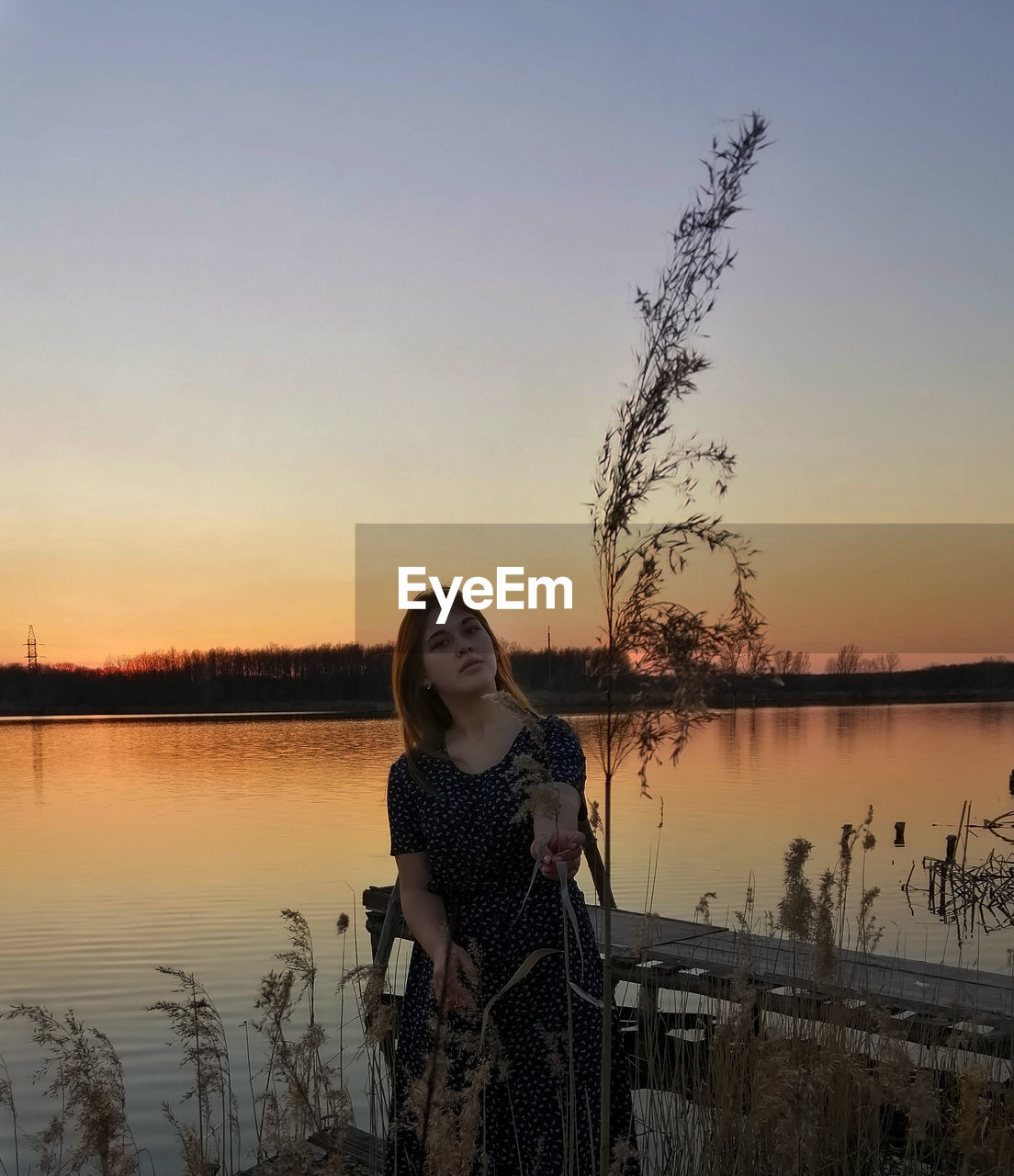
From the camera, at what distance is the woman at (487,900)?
267 cm

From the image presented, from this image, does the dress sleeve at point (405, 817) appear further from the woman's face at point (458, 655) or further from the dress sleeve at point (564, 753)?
the dress sleeve at point (564, 753)

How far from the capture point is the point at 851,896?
12.2 meters

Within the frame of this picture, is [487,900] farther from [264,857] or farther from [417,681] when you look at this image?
[264,857]

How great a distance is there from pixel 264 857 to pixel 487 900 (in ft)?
49.5

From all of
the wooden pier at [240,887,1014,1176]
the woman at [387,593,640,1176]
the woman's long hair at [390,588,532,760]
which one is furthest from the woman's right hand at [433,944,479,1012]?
the woman's long hair at [390,588,532,760]

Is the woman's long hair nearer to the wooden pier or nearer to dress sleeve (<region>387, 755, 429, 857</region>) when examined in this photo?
dress sleeve (<region>387, 755, 429, 857</region>)

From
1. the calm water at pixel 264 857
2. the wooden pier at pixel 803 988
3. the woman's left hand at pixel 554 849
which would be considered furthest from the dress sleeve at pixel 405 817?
the woman's left hand at pixel 554 849

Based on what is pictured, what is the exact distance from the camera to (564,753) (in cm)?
272

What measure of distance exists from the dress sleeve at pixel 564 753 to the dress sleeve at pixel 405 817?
16.9 inches

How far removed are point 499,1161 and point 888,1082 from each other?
126cm

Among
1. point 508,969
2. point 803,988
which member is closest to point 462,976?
point 508,969

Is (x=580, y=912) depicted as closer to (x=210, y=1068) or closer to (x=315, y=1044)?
(x=315, y=1044)

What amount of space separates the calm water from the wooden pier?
123 cm

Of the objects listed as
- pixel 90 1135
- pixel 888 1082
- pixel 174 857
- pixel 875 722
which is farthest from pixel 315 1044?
pixel 875 722
